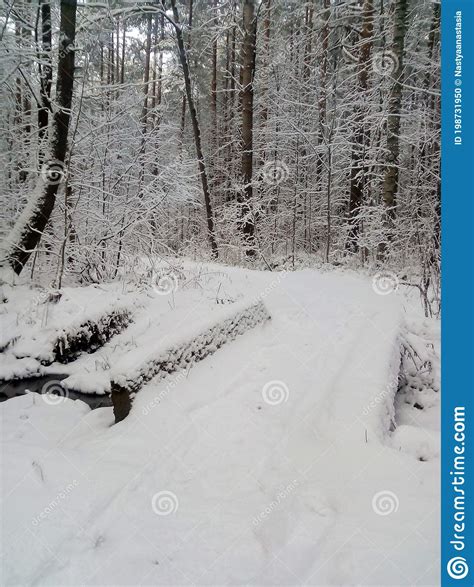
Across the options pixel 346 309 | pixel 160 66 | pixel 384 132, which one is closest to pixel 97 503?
pixel 346 309

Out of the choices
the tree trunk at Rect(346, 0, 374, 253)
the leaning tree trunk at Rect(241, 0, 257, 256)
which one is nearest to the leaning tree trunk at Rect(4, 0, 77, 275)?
the leaning tree trunk at Rect(241, 0, 257, 256)

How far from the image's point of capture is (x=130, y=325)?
231 inches

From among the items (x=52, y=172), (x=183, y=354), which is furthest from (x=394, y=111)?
(x=183, y=354)

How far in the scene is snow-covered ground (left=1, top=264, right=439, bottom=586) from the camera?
2.26 m

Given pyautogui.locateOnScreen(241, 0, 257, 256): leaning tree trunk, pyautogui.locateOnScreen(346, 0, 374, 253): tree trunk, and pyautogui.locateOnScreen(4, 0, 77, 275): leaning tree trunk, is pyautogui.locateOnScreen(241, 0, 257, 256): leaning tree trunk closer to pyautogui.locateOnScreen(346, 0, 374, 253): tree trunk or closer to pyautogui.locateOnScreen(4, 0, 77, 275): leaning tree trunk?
pyautogui.locateOnScreen(346, 0, 374, 253): tree trunk

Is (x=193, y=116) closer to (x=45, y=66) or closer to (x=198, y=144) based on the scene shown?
(x=198, y=144)

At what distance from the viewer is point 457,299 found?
217 centimetres

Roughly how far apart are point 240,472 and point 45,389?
2938 millimetres

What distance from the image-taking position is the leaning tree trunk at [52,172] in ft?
21.6

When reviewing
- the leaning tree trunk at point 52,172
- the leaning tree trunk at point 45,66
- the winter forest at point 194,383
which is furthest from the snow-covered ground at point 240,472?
the leaning tree trunk at point 45,66

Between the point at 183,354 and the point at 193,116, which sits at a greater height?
the point at 193,116

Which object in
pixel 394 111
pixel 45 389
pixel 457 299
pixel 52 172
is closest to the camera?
pixel 457 299

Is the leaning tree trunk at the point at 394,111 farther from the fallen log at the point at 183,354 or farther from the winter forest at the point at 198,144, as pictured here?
the fallen log at the point at 183,354

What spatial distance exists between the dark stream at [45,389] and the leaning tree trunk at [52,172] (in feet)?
7.92
